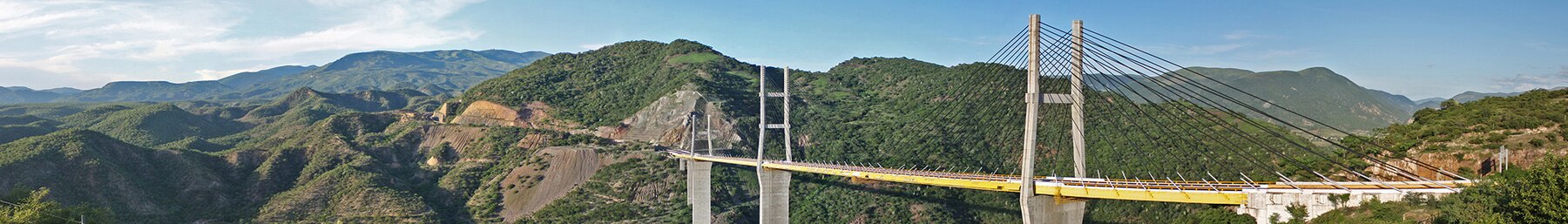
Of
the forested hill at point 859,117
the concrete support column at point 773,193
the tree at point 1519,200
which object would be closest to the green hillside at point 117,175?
the forested hill at point 859,117

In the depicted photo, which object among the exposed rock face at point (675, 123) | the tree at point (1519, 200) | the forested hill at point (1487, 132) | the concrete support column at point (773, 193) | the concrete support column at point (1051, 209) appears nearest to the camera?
the tree at point (1519, 200)

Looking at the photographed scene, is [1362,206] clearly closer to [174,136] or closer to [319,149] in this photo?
[319,149]

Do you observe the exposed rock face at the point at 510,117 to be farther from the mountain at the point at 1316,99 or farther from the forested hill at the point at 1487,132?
the mountain at the point at 1316,99

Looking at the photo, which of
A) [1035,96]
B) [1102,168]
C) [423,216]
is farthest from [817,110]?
[1035,96]

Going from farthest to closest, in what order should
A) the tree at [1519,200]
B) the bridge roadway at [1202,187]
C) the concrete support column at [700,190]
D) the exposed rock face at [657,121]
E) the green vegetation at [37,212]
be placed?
the exposed rock face at [657,121] → the concrete support column at [700,190] → the green vegetation at [37,212] → the bridge roadway at [1202,187] → the tree at [1519,200]

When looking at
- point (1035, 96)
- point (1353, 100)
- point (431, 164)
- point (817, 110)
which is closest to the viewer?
point (1035, 96)
